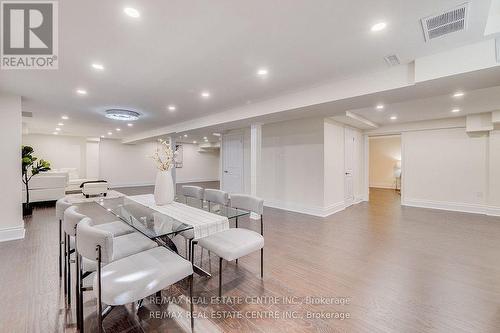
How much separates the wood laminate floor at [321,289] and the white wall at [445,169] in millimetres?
2014

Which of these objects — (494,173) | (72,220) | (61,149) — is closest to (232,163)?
(72,220)

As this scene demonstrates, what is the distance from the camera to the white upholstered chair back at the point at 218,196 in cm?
307

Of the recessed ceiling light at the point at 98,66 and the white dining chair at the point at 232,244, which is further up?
the recessed ceiling light at the point at 98,66

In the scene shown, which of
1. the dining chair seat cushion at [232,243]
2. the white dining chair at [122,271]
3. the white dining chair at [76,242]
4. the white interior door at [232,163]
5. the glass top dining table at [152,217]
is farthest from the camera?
the white interior door at [232,163]

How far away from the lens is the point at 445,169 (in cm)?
573

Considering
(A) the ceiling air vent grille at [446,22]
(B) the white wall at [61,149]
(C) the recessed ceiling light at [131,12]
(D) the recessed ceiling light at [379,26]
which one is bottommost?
(B) the white wall at [61,149]

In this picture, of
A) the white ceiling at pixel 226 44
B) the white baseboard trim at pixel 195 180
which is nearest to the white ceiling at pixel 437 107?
the white ceiling at pixel 226 44

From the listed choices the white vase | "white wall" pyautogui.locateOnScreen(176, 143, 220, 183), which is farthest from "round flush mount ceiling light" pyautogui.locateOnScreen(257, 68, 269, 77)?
"white wall" pyautogui.locateOnScreen(176, 143, 220, 183)

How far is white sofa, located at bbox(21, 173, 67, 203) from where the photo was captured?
5.86 m

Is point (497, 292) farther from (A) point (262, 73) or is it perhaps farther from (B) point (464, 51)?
(A) point (262, 73)

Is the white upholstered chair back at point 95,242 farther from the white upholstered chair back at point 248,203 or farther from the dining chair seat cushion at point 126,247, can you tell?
the white upholstered chair back at point 248,203

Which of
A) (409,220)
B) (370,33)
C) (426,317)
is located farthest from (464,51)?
(409,220)

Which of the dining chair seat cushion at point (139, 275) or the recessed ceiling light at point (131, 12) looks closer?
the dining chair seat cushion at point (139, 275)

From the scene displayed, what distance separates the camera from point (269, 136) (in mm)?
6168
